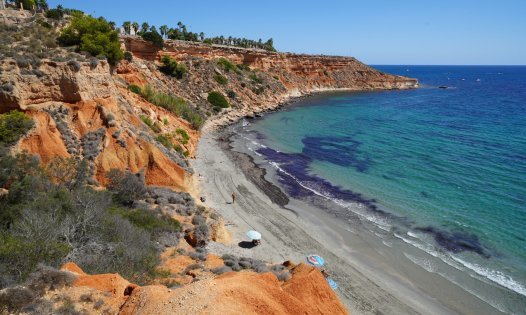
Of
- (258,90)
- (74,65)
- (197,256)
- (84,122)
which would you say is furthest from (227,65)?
(197,256)

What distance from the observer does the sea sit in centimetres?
2192

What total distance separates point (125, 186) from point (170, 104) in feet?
77.0

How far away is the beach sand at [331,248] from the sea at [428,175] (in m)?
1.55

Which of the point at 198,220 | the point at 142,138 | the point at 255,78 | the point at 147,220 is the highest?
the point at 255,78

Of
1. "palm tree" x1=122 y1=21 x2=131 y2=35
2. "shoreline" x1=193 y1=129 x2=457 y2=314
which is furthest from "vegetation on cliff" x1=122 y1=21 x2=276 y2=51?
"shoreline" x1=193 y1=129 x2=457 y2=314

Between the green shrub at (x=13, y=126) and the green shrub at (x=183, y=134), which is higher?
the green shrub at (x=13, y=126)

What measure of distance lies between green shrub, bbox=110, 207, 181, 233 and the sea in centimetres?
1383

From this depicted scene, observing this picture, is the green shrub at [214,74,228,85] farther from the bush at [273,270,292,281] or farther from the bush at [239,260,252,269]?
the bush at [273,270,292,281]

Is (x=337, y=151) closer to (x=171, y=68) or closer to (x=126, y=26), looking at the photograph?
(x=171, y=68)

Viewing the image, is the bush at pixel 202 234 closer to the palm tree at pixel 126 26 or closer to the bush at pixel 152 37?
the bush at pixel 152 37

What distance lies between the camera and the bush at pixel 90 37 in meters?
27.6

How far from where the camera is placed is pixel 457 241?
23.2m

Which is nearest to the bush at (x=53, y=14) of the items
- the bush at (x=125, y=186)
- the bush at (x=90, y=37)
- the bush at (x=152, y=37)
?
the bush at (x=90, y=37)

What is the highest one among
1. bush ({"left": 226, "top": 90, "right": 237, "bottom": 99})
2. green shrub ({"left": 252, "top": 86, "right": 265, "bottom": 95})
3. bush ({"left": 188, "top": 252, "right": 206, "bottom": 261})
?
green shrub ({"left": 252, "top": 86, "right": 265, "bottom": 95})
